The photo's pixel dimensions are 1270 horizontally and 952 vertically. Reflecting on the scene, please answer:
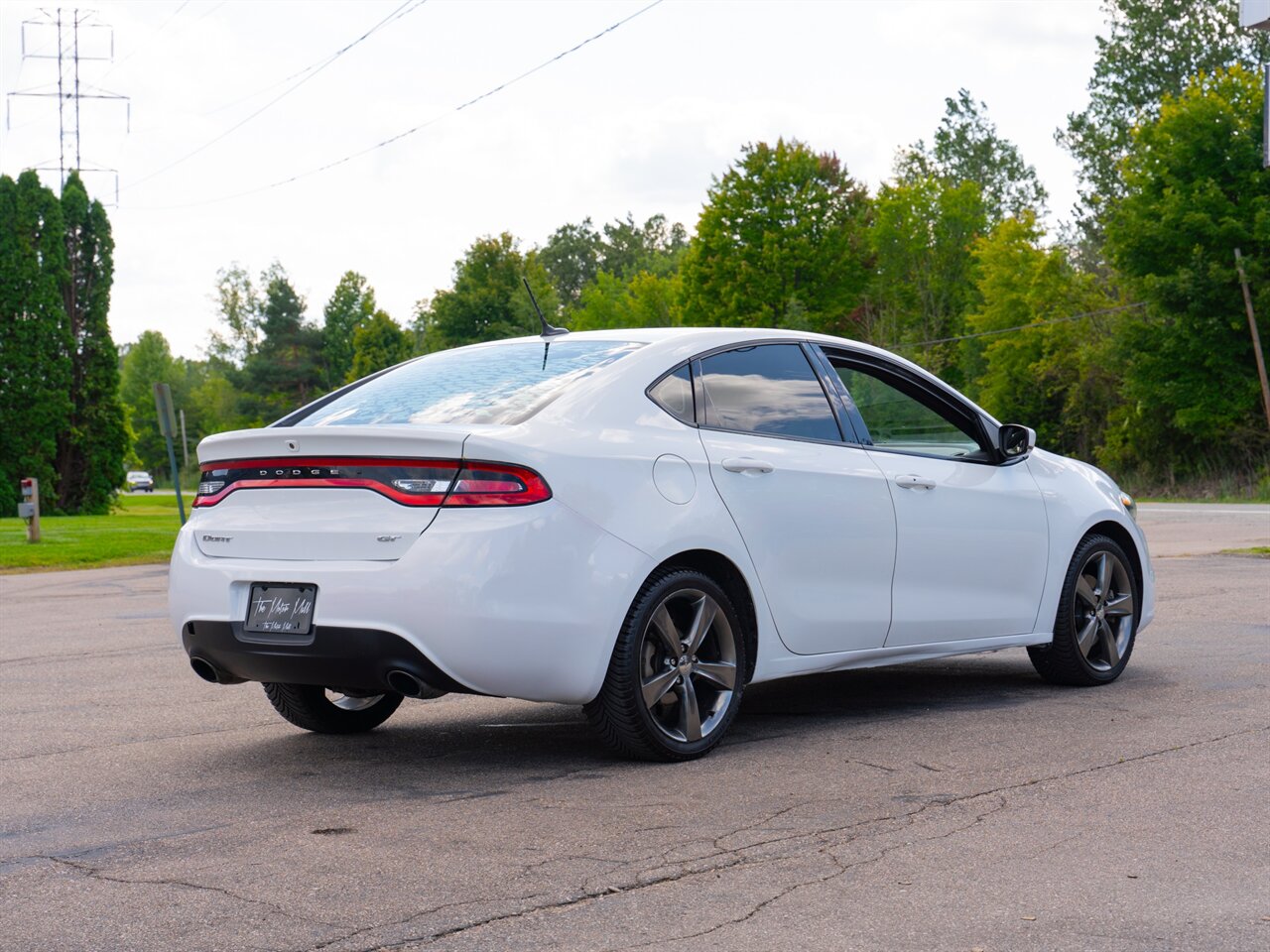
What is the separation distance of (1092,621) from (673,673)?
2917 mm

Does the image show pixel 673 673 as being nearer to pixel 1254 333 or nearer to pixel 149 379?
pixel 1254 333

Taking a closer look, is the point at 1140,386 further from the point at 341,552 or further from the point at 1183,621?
the point at 341,552

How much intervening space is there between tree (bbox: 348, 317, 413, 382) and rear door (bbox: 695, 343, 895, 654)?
293 ft

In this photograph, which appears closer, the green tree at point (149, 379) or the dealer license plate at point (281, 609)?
the dealer license plate at point (281, 609)

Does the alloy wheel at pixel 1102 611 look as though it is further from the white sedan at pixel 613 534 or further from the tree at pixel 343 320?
the tree at pixel 343 320

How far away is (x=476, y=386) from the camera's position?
19.2ft

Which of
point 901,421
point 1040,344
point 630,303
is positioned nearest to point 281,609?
point 901,421

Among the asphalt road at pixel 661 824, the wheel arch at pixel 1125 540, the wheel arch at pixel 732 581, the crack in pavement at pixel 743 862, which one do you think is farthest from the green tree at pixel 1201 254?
the crack in pavement at pixel 743 862

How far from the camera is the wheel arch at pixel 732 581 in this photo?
567 cm

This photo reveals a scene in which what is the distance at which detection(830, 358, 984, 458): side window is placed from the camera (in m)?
6.68

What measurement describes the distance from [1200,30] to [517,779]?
61.1 metres

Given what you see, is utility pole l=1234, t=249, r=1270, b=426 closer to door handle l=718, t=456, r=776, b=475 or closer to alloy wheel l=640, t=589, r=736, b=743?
door handle l=718, t=456, r=776, b=475

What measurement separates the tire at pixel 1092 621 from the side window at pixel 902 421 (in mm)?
880

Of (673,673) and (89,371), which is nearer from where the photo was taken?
(673,673)
